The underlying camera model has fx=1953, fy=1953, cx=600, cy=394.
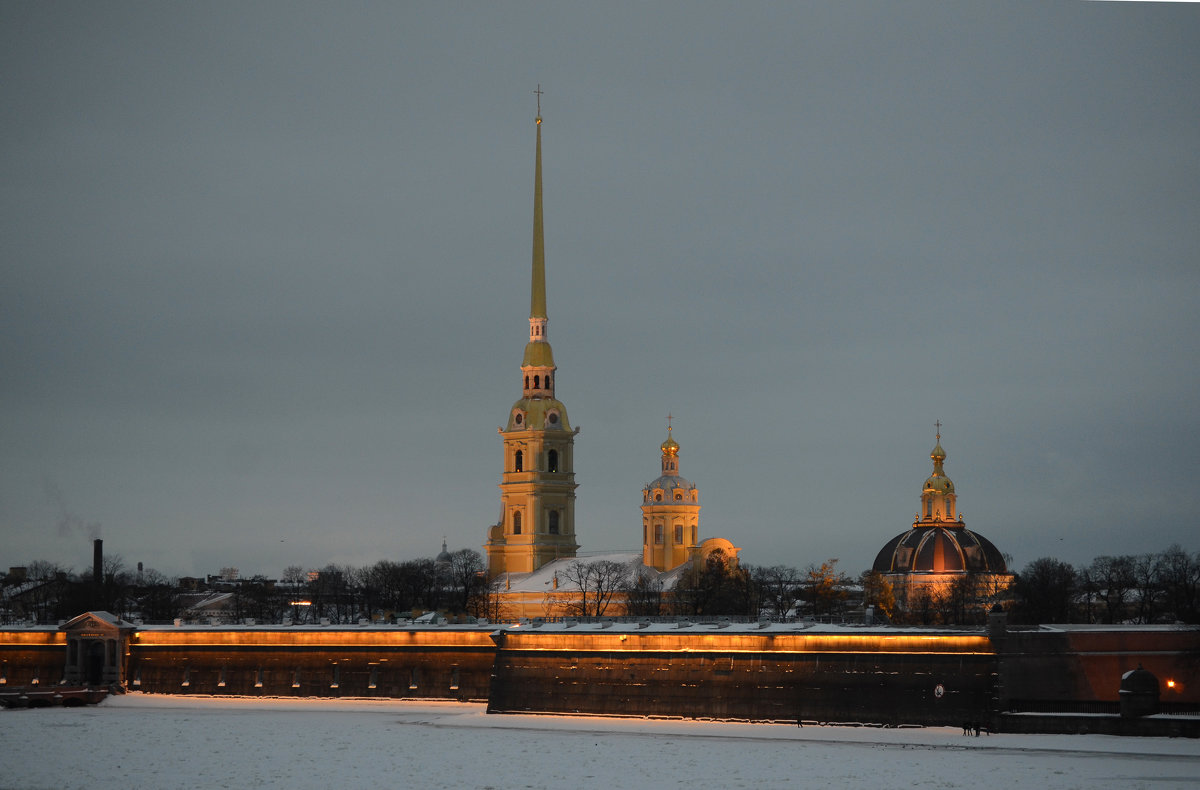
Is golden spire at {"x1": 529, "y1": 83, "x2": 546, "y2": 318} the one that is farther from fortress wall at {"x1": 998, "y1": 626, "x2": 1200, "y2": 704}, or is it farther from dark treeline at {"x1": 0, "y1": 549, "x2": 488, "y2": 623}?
fortress wall at {"x1": 998, "y1": 626, "x2": 1200, "y2": 704}

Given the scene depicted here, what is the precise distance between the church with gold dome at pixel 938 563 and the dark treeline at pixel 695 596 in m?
0.59

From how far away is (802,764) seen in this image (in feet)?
186

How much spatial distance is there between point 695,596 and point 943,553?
70.5 ft

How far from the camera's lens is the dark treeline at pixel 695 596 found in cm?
10731

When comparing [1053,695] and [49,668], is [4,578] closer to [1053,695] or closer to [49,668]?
[49,668]

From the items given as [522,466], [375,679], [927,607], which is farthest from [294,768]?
[522,466]

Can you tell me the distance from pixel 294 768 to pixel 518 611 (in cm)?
6882

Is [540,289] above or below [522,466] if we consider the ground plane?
above

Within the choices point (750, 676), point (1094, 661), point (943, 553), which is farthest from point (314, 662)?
point (943, 553)

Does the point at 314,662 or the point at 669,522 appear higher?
the point at 669,522

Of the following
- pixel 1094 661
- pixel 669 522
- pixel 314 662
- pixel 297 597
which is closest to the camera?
pixel 1094 661

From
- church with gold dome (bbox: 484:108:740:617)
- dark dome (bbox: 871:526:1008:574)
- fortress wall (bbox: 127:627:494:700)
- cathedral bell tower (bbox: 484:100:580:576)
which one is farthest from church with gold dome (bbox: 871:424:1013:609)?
fortress wall (bbox: 127:627:494:700)

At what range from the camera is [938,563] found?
12812cm

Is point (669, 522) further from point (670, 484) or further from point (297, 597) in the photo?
point (297, 597)
